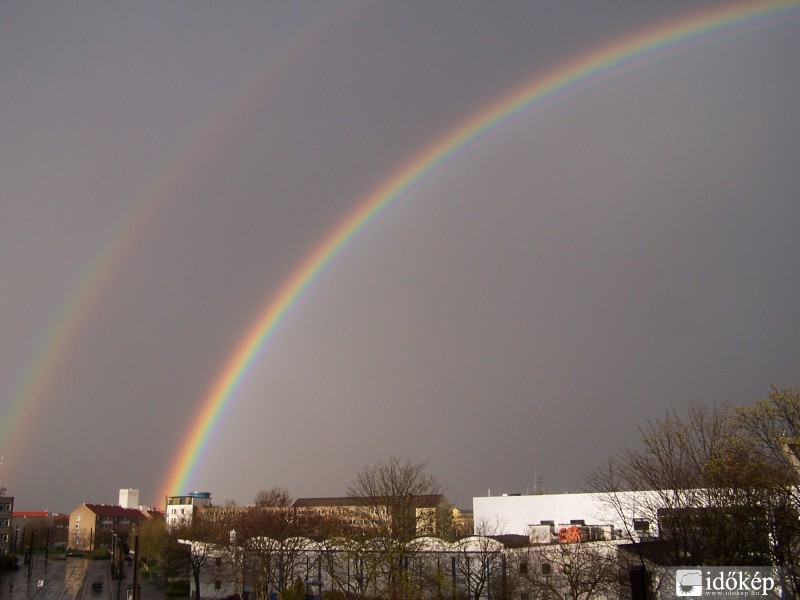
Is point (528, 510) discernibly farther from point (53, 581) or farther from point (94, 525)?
point (94, 525)

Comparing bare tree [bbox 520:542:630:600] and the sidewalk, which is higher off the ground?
bare tree [bbox 520:542:630:600]

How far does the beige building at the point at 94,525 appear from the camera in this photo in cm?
16162

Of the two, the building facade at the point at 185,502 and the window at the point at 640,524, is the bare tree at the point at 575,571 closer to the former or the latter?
the window at the point at 640,524

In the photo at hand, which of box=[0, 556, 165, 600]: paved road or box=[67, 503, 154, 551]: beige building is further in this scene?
box=[67, 503, 154, 551]: beige building

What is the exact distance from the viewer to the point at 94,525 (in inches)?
6777

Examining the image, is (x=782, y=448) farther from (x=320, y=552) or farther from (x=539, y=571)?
(x=320, y=552)

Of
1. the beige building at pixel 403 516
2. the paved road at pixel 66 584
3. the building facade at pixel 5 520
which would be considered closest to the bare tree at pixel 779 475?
the beige building at pixel 403 516

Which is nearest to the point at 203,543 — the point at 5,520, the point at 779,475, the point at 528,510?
the point at 528,510

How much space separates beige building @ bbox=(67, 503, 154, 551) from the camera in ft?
530

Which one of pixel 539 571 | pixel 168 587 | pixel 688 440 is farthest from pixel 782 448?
pixel 168 587

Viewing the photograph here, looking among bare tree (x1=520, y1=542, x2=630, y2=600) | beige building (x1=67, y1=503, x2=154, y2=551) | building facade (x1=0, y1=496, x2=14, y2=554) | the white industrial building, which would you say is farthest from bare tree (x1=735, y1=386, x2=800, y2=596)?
beige building (x1=67, y1=503, x2=154, y2=551)

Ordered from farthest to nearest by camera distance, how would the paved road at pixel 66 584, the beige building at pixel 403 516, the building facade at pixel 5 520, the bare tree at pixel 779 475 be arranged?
the building facade at pixel 5 520 → the paved road at pixel 66 584 → the beige building at pixel 403 516 → the bare tree at pixel 779 475

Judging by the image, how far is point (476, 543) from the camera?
52688mm

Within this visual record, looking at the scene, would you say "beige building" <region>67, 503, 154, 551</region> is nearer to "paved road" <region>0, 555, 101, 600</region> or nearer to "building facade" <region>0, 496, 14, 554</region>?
"building facade" <region>0, 496, 14, 554</region>
